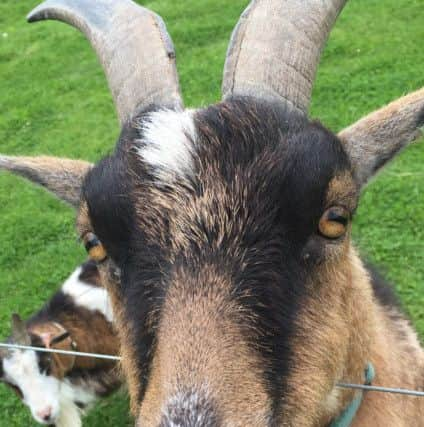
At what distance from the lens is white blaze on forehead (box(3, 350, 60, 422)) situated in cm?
515

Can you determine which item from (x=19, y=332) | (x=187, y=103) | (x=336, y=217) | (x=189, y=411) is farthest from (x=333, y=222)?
(x=187, y=103)

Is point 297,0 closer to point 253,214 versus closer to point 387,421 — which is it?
point 253,214

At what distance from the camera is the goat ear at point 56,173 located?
2.81 m

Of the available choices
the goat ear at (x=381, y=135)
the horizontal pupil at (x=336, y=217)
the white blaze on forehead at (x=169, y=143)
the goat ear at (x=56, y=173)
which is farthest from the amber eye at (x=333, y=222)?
the goat ear at (x=56, y=173)

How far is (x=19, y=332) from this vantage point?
493cm

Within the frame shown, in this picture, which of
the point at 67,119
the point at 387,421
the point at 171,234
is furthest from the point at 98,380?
the point at 67,119

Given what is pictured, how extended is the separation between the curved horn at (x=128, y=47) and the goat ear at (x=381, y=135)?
2.58ft

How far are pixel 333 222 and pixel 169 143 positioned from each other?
66cm

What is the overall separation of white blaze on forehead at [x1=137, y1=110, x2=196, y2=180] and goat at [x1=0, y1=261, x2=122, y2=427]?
3.26m

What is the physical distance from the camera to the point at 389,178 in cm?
665

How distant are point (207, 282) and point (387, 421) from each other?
4.01ft

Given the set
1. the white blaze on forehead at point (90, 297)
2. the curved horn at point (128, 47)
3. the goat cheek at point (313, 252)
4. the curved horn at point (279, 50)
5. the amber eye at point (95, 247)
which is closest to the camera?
the goat cheek at point (313, 252)

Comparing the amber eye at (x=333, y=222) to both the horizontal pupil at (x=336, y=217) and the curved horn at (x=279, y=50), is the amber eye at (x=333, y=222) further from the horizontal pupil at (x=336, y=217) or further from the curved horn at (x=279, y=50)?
the curved horn at (x=279, y=50)

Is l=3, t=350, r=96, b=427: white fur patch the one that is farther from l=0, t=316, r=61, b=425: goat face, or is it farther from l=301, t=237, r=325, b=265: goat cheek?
l=301, t=237, r=325, b=265: goat cheek
